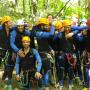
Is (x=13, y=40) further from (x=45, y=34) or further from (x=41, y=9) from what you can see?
(x=41, y=9)

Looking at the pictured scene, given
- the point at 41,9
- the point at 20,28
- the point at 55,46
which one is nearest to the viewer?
the point at 20,28

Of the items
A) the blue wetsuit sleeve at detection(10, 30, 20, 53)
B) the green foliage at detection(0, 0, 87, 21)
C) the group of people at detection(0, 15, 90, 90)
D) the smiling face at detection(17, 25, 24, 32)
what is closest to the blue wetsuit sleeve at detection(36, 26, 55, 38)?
the group of people at detection(0, 15, 90, 90)

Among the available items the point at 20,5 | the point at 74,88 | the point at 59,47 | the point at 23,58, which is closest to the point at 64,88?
the point at 74,88

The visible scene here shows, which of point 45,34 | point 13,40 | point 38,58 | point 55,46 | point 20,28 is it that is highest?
point 20,28

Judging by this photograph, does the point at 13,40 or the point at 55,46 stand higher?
the point at 13,40

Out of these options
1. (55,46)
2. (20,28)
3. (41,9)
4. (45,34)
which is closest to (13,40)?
(20,28)

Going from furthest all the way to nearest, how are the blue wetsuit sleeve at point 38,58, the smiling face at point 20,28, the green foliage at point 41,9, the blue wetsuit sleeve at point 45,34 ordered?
1. the green foliage at point 41,9
2. the smiling face at point 20,28
3. the blue wetsuit sleeve at point 45,34
4. the blue wetsuit sleeve at point 38,58

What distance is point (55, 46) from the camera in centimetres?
1021

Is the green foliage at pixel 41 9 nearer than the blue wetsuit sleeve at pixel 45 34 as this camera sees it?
No

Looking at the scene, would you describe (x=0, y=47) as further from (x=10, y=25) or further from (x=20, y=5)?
(x=20, y=5)

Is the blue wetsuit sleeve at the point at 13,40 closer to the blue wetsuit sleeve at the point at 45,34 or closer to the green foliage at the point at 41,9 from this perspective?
the blue wetsuit sleeve at the point at 45,34

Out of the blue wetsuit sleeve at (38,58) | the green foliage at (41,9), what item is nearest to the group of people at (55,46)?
the blue wetsuit sleeve at (38,58)

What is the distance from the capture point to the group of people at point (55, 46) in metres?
9.74

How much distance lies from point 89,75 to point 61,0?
751 cm
